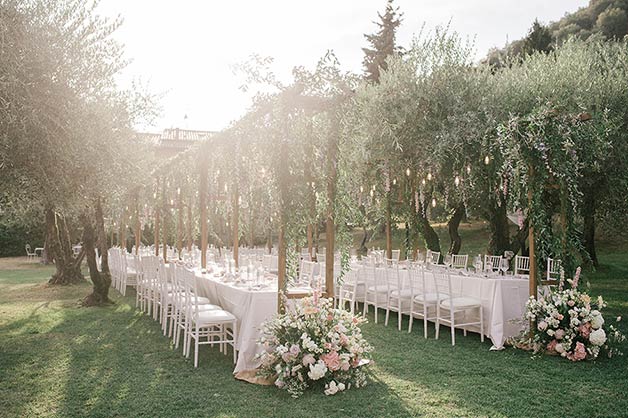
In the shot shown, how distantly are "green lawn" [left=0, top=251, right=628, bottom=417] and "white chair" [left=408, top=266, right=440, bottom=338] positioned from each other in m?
0.27

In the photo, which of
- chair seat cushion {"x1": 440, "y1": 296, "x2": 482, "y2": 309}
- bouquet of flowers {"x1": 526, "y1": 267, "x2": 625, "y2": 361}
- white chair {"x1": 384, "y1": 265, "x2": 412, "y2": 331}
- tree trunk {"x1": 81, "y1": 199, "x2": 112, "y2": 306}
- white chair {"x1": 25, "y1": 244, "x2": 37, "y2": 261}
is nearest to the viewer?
bouquet of flowers {"x1": 526, "y1": 267, "x2": 625, "y2": 361}

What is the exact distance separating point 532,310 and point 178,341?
4.38m

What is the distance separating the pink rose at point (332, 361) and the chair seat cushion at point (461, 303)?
8.60 ft

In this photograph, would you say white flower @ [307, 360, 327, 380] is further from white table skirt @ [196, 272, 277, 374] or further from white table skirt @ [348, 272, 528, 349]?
white table skirt @ [348, 272, 528, 349]

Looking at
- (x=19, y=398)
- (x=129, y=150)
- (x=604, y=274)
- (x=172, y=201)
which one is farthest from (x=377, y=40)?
(x=19, y=398)

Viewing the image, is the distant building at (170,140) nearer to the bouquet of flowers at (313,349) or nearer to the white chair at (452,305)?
the bouquet of flowers at (313,349)

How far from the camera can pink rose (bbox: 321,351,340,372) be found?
4.89 meters

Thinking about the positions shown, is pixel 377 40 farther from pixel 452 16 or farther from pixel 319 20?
pixel 319 20

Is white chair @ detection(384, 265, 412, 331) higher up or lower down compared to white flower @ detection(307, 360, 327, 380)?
higher up

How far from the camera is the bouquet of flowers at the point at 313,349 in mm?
4910

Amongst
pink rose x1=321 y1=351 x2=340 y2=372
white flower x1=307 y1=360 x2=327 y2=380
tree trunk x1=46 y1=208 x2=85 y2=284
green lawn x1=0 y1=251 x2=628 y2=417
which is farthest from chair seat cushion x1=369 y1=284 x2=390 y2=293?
tree trunk x1=46 y1=208 x2=85 y2=284

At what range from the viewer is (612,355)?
6152 mm

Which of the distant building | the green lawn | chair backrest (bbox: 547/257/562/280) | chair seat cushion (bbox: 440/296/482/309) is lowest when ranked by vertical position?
the green lawn

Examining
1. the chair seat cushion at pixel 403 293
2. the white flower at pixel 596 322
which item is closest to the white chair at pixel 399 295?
the chair seat cushion at pixel 403 293
